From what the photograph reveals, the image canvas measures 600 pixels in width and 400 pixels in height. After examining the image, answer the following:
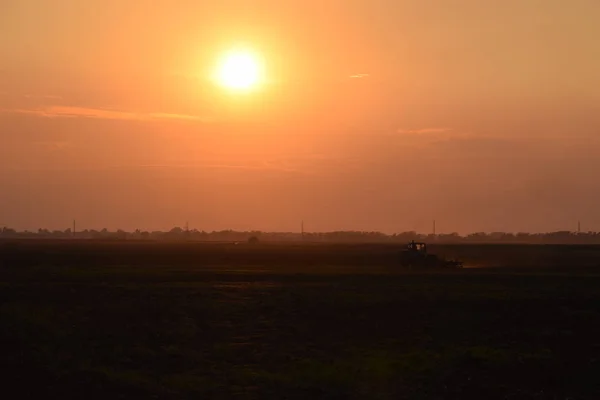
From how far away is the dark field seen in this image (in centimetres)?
2027

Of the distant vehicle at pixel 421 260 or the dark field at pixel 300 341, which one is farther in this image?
the distant vehicle at pixel 421 260

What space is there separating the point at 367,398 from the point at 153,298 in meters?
21.6

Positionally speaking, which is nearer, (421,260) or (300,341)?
(300,341)

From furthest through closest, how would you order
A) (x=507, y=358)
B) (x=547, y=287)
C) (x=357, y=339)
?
(x=547, y=287) → (x=357, y=339) → (x=507, y=358)

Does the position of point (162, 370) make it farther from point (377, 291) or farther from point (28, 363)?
point (377, 291)

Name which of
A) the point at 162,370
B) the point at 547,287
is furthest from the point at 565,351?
the point at 547,287

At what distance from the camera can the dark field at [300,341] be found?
20.3 meters

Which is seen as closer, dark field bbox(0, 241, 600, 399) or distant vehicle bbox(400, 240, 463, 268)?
dark field bbox(0, 241, 600, 399)

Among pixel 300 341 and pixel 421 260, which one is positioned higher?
pixel 421 260

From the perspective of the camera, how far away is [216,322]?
102ft

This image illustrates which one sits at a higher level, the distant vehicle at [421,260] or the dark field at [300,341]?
the distant vehicle at [421,260]

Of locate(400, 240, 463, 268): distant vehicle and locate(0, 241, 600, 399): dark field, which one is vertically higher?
locate(400, 240, 463, 268): distant vehicle

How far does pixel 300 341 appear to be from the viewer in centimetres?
2697

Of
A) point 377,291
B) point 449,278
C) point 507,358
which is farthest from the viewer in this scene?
point 449,278
